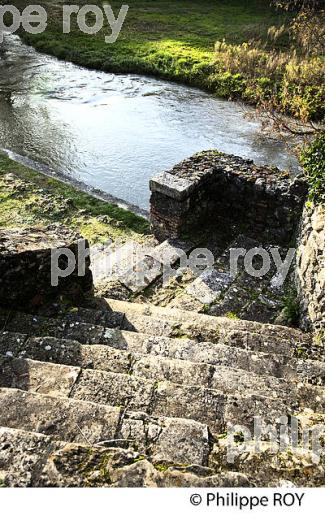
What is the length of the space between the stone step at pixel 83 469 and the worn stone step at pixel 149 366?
123cm

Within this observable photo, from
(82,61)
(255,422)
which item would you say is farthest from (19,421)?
(82,61)

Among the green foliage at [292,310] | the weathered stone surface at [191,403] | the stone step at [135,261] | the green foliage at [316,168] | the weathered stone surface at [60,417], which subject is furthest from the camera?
the stone step at [135,261]

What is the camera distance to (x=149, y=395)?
315 centimetres

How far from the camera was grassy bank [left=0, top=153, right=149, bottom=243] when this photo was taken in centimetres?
779

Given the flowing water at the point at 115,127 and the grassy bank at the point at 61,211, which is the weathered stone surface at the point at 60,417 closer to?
the grassy bank at the point at 61,211

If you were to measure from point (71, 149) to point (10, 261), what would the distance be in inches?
277

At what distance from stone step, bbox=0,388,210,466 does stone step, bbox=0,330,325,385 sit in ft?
2.86

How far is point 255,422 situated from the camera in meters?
2.90

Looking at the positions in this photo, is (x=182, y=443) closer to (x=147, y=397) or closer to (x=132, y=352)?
(x=147, y=397)

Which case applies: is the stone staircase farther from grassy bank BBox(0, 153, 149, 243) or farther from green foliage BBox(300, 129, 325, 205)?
grassy bank BBox(0, 153, 149, 243)

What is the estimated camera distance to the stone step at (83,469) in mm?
2111

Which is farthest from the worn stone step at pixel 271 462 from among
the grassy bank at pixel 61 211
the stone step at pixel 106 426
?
the grassy bank at pixel 61 211

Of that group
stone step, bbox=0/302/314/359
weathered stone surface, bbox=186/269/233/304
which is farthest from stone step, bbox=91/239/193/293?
stone step, bbox=0/302/314/359

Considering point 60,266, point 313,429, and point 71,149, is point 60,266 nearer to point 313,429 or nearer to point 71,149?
point 313,429
